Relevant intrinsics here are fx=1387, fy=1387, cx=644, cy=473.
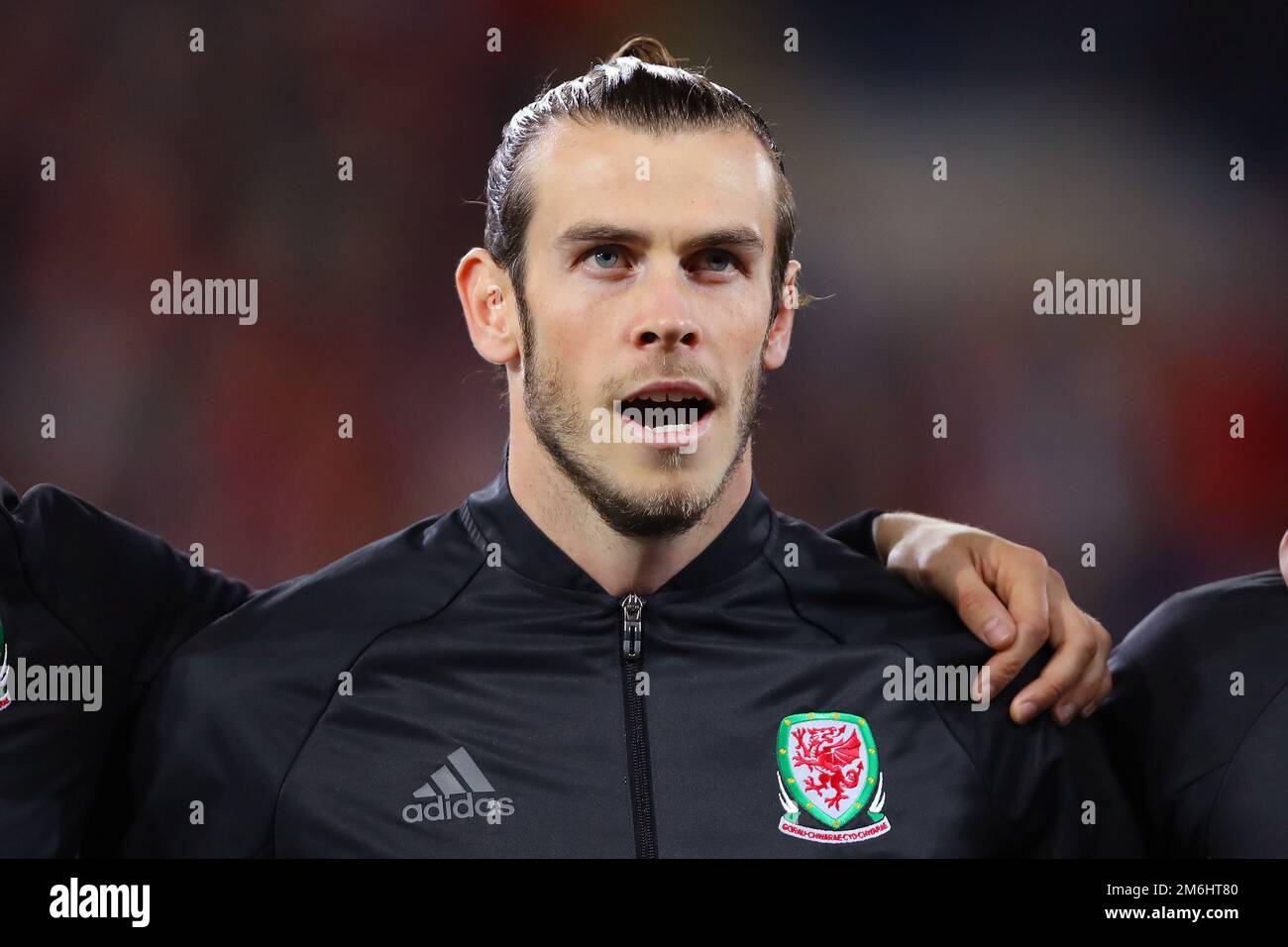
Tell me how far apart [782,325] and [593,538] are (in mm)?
464

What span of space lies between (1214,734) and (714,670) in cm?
72

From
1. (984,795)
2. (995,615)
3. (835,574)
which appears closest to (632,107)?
(835,574)

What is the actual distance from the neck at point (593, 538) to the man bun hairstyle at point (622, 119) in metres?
0.26

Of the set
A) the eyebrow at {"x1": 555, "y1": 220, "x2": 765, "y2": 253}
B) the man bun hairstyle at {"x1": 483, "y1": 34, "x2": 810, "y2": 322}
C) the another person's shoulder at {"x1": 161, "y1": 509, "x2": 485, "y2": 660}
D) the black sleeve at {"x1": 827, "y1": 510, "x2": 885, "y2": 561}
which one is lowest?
the another person's shoulder at {"x1": 161, "y1": 509, "x2": 485, "y2": 660}

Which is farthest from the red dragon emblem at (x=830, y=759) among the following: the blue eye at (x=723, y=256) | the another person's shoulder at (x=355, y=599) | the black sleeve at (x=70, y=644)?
the black sleeve at (x=70, y=644)

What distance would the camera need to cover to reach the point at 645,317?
6.36 ft

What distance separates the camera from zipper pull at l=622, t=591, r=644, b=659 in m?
2.00

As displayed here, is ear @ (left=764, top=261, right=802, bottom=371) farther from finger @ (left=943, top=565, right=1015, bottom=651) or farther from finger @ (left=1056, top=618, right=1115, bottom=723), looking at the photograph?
finger @ (left=1056, top=618, right=1115, bottom=723)

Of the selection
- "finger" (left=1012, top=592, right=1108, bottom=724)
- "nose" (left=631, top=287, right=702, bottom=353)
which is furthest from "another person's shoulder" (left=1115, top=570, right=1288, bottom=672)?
"nose" (left=631, top=287, right=702, bottom=353)

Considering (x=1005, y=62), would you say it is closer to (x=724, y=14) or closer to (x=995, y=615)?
(x=724, y=14)

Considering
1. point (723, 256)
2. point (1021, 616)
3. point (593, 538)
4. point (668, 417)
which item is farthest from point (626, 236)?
point (1021, 616)

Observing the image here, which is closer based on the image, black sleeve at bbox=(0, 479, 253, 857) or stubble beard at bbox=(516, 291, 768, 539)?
black sleeve at bbox=(0, 479, 253, 857)

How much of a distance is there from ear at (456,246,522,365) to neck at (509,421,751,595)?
135 millimetres

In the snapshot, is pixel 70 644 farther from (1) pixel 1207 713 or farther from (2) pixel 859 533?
(1) pixel 1207 713
